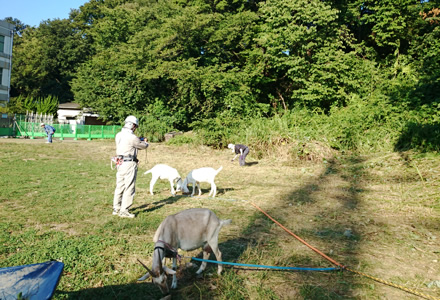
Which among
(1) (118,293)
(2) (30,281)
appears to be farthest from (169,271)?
(2) (30,281)

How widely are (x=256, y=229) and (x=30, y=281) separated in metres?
4.10

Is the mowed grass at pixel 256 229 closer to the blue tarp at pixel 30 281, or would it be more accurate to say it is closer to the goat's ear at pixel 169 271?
the goat's ear at pixel 169 271

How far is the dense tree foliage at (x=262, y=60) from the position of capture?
20.4m

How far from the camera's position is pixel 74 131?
28.0 meters

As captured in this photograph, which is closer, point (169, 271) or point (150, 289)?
point (169, 271)

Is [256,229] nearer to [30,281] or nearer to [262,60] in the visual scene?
[30,281]

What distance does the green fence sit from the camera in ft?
91.2

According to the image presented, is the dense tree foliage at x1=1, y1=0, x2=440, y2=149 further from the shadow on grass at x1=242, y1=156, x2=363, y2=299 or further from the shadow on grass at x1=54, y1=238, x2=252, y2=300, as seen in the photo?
the shadow on grass at x1=54, y1=238, x2=252, y2=300

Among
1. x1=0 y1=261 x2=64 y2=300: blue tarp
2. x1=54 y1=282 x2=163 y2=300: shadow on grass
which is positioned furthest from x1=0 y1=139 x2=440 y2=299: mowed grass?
x1=0 y1=261 x2=64 y2=300: blue tarp

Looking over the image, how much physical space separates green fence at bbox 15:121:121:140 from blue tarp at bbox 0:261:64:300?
26.0 m

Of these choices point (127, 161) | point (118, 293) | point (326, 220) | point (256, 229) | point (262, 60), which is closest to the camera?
point (118, 293)

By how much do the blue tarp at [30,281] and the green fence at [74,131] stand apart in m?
26.0

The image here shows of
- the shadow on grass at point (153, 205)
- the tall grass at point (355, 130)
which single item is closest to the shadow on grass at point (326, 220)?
the shadow on grass at point (153, 205)

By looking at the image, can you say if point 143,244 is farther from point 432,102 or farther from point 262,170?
point 432,102
